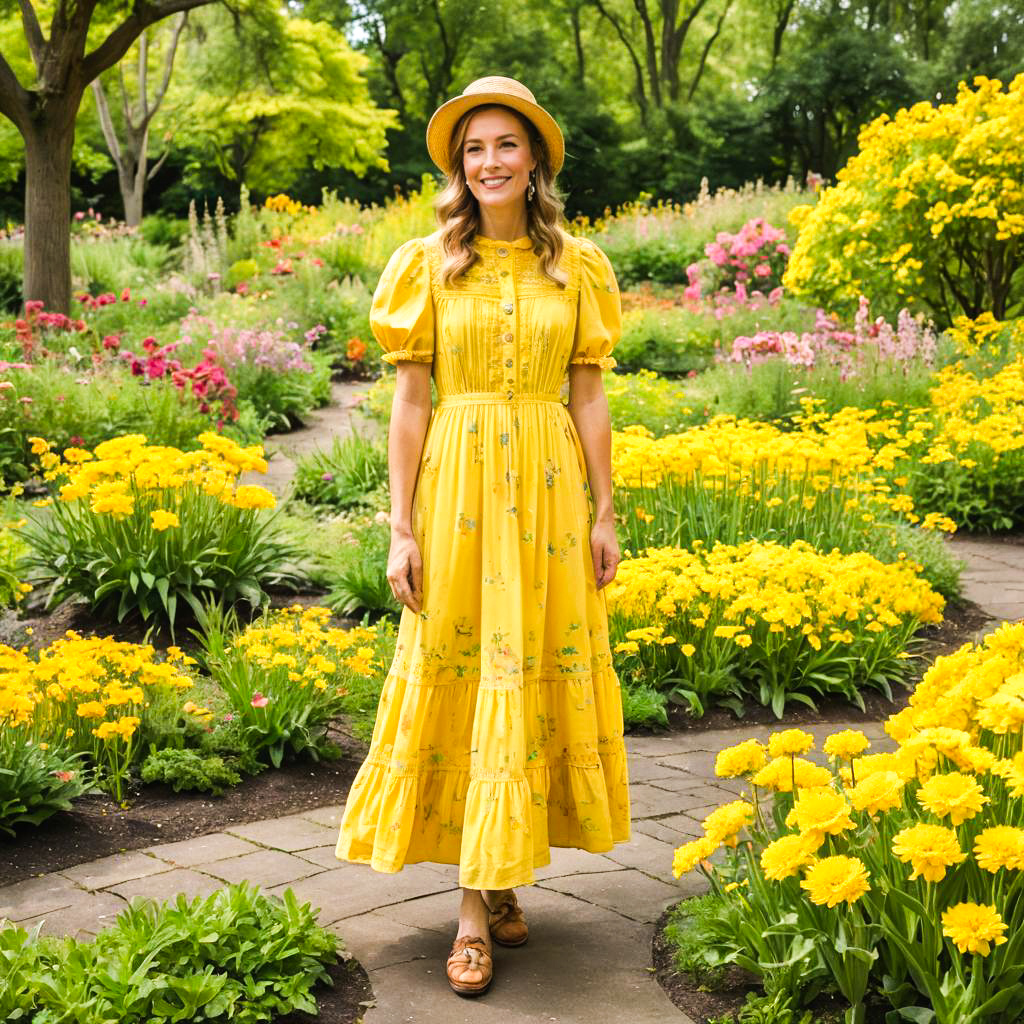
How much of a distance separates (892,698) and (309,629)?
2.38m

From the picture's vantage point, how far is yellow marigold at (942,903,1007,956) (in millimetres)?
2188

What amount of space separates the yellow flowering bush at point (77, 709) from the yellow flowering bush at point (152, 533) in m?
0.99

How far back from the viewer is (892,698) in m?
5.25

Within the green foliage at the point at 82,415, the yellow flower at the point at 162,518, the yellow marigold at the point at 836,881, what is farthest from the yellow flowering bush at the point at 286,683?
the green foliage at the point at 82,415

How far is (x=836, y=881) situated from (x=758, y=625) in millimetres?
2931

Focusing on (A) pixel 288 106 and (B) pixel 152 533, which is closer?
(B) pixel 152 533

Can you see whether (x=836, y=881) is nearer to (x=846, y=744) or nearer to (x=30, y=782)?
(x=846, y=744)

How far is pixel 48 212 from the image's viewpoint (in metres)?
11.3

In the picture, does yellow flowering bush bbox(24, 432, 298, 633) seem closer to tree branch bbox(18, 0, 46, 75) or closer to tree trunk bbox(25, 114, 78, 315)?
tree trunk bbox(25, 114, 78, 315)

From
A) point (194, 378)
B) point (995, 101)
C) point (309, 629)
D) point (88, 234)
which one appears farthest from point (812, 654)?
point (88, 234)

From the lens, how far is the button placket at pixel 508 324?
3.00 m

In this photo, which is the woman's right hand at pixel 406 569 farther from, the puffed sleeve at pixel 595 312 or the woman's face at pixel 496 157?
the woman's face at pixel 496 157

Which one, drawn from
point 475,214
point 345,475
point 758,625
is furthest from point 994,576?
point 475,214

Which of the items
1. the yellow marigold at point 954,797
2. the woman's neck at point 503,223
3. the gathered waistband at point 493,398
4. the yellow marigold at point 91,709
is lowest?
the yellow marigold at point 91,709
